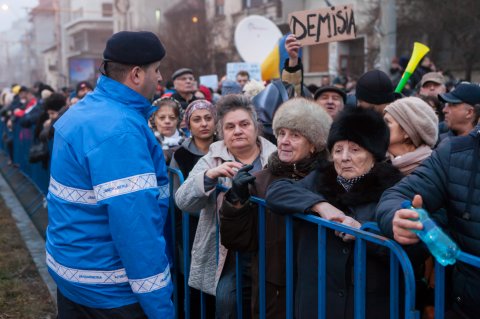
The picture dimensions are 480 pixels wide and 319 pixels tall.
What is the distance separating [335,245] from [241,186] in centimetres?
63

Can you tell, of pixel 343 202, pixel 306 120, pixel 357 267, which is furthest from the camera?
pixel 306 120

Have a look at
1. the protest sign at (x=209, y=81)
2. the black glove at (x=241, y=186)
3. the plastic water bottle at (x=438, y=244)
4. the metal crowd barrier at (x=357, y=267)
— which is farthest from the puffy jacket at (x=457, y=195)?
the protest sign at (x=209, y=81)

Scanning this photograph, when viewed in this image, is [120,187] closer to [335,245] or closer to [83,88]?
[335,245]

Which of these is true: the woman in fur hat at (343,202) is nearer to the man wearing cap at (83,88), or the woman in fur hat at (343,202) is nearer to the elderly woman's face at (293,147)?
the elderly woman's face at (293,147)

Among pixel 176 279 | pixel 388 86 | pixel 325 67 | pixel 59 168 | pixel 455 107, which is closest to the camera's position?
pixel 59 168

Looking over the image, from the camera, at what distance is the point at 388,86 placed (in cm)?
498

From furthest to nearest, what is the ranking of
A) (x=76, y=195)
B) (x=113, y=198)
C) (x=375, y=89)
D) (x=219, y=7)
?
(x=219, y=7)
(x=375, y=89)
(x=76, y=195)
(x=113, y=198)

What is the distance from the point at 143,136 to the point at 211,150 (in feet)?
3.94

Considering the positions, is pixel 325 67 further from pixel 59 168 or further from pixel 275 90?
pixel 59 168

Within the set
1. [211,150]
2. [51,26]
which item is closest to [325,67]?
[211,150]

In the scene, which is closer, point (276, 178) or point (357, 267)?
point (357, 267)

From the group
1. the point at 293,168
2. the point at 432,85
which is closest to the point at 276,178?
the point at 293,168

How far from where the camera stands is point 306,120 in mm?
3396

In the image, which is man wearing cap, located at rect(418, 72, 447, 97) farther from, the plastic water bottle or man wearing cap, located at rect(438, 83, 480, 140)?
the plastic water bottle
